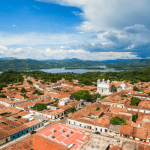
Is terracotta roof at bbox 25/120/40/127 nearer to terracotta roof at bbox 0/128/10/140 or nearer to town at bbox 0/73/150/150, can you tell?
town at bbox 0/73/150/150

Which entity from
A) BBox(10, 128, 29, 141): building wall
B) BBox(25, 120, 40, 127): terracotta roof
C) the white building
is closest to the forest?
the white building

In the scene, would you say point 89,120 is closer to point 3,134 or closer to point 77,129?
point 77,129

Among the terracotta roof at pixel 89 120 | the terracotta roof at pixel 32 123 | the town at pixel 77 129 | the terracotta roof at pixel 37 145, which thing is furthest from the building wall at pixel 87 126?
the terracotta roof at pixel 37 145

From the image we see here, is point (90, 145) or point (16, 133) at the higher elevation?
point (90, 145)

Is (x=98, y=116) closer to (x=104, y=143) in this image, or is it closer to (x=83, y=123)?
(x=83, y=123)

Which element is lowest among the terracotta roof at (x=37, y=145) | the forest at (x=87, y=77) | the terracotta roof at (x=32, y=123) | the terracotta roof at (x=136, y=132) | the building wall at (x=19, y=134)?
the building wall at (x=19, y=134)

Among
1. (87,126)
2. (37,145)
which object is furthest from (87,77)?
(37,145)

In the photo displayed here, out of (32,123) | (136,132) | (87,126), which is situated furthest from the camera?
(32,123)

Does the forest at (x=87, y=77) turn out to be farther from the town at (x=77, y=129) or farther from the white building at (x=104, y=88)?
the town at (x=77, y=129)

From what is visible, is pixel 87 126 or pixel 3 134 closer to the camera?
pixel 3 134

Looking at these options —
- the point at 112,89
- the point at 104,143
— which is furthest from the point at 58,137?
the point at 112,89

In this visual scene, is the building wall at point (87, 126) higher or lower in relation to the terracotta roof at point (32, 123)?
lower
